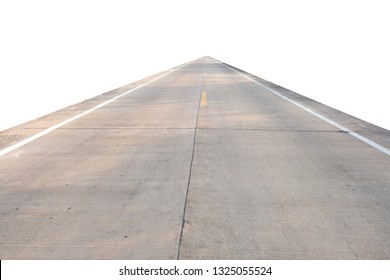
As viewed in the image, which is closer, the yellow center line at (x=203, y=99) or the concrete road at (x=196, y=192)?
the concrete road at (x=196, y=192)

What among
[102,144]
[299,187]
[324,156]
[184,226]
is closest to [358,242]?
[299,187]

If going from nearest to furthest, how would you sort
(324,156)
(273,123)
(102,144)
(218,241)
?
(218,241) → (324,156) → (102,144) → (273,123)

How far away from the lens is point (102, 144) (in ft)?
24.3

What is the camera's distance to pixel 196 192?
491 cm

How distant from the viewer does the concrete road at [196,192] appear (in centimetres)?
364

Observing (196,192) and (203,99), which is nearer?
(196,192)

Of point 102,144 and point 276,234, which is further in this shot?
point 102,144

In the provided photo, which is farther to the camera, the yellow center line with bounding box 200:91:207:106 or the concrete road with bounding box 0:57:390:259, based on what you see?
the yellow center line with bounding box 200:91:207:106

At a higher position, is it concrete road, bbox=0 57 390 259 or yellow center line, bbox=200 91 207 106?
yellow center line, bbox=200 91 207 106

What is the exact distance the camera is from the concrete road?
143 inches

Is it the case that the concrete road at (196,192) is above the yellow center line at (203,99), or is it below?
below

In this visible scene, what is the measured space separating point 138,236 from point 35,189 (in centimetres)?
226

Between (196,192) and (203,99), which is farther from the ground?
(203,99)

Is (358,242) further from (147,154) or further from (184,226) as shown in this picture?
(147,154)
